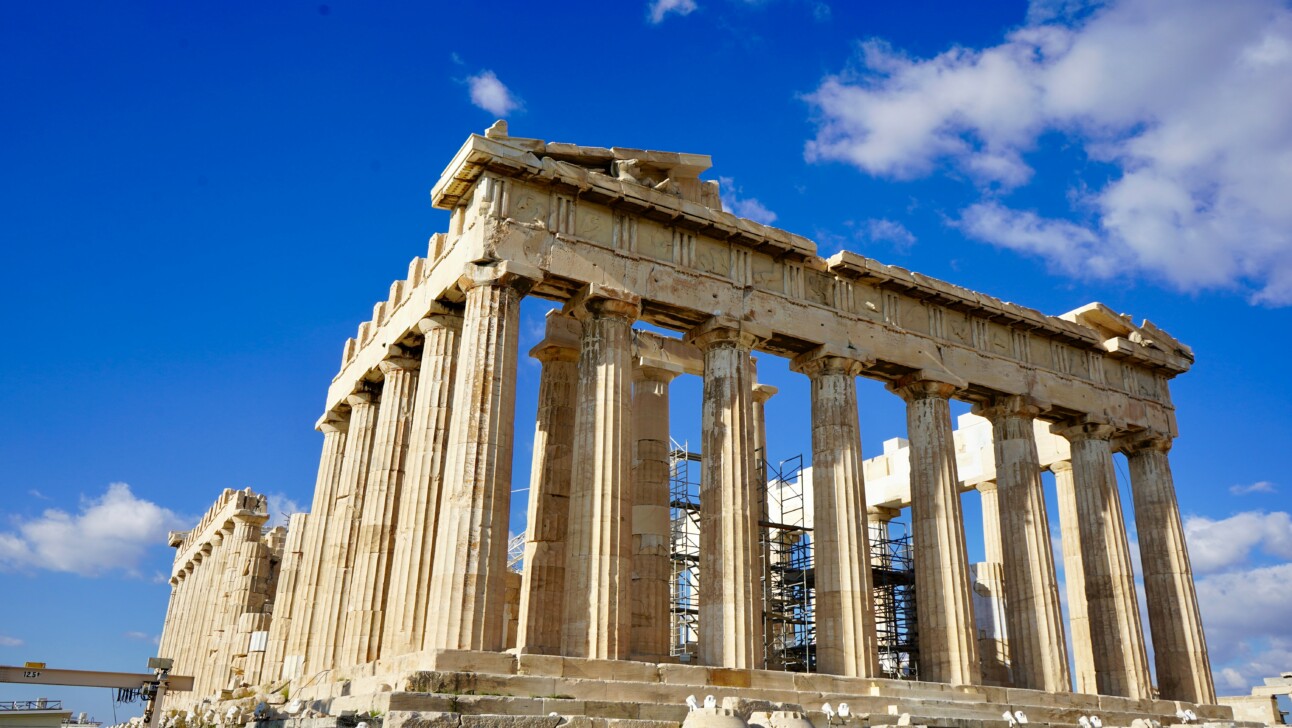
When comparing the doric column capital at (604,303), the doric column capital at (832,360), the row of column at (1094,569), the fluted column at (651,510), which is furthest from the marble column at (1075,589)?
the doric column capital at (604,303)

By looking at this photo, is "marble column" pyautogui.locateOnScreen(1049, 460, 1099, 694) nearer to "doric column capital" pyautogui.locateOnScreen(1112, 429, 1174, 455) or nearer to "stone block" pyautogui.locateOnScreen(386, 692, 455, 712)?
"doric column capital" pyautogui.locateOnScreen(1112, 429, 1174, 455)

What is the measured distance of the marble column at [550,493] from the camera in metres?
22.7

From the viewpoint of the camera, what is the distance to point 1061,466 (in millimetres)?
30984

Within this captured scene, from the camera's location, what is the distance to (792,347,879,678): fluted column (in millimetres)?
22447

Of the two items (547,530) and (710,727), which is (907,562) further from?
(710,727)

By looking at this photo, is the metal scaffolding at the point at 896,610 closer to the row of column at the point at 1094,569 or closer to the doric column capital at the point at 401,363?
the row of column at the point at 1094,569

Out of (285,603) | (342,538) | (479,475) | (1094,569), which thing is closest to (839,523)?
(479,475)

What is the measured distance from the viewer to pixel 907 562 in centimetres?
3400

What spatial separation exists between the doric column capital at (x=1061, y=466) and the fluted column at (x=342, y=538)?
19182mm

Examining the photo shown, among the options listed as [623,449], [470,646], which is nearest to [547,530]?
[623,449]

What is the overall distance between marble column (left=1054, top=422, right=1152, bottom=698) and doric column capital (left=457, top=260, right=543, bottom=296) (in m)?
16.6

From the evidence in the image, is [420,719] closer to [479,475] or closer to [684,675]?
[479,475]

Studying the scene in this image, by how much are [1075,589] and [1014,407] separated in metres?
5.20

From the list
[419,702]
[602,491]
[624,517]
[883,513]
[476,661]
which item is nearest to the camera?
[419,702]
